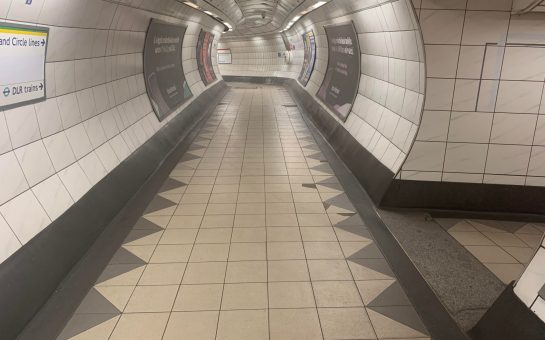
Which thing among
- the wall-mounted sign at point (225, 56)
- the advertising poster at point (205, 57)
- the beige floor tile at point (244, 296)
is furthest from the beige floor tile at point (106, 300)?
the wall-mounted sign at point (225, 56)

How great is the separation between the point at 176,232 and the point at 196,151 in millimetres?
3510

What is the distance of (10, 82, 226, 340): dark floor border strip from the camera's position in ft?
9.57

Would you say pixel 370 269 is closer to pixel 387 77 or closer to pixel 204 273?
pixel 204 273

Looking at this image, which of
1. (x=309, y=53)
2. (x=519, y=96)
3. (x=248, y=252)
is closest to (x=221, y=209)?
(x=248, y=252)

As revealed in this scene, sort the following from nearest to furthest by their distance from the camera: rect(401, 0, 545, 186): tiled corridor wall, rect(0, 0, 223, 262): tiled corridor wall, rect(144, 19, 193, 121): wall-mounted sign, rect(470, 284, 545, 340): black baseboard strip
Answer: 1. rect(470, 284, 545, 340): black baseboard strip
2. rect(0, 0, 223, 262): tiled corridor wall
3. rect(401, 0, 545, 186): tiled corridor wall
4. rect(144, 19, 193, 121): wall-mounted sign

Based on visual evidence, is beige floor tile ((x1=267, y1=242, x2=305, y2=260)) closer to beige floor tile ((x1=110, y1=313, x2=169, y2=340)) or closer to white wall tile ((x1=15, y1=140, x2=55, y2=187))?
beige floor tile ((x1=110, y1=313, x2=169, y2=340))

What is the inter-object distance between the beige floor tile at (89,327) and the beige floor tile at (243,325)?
2.78 feet

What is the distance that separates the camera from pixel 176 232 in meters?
4.55

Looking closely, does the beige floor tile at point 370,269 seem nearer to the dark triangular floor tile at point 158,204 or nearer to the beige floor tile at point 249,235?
the beige floor tile at point 249,235

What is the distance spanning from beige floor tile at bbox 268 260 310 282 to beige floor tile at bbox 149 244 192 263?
887 millimetres

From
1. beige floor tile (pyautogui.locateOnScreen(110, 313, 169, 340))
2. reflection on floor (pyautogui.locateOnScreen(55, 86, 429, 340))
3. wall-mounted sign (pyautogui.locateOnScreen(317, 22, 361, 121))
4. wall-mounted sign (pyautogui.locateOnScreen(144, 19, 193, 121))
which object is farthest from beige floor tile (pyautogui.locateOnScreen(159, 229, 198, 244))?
wall-mounted sign (pyautogui.locateOnScreen(317, 22, 361, 121))

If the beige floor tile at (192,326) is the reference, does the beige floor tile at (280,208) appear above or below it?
above

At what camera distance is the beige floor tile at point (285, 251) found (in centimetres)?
404

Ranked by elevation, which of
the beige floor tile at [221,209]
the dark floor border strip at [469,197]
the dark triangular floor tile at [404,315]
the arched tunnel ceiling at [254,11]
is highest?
the arched tunnel ceiling at [254,11]
